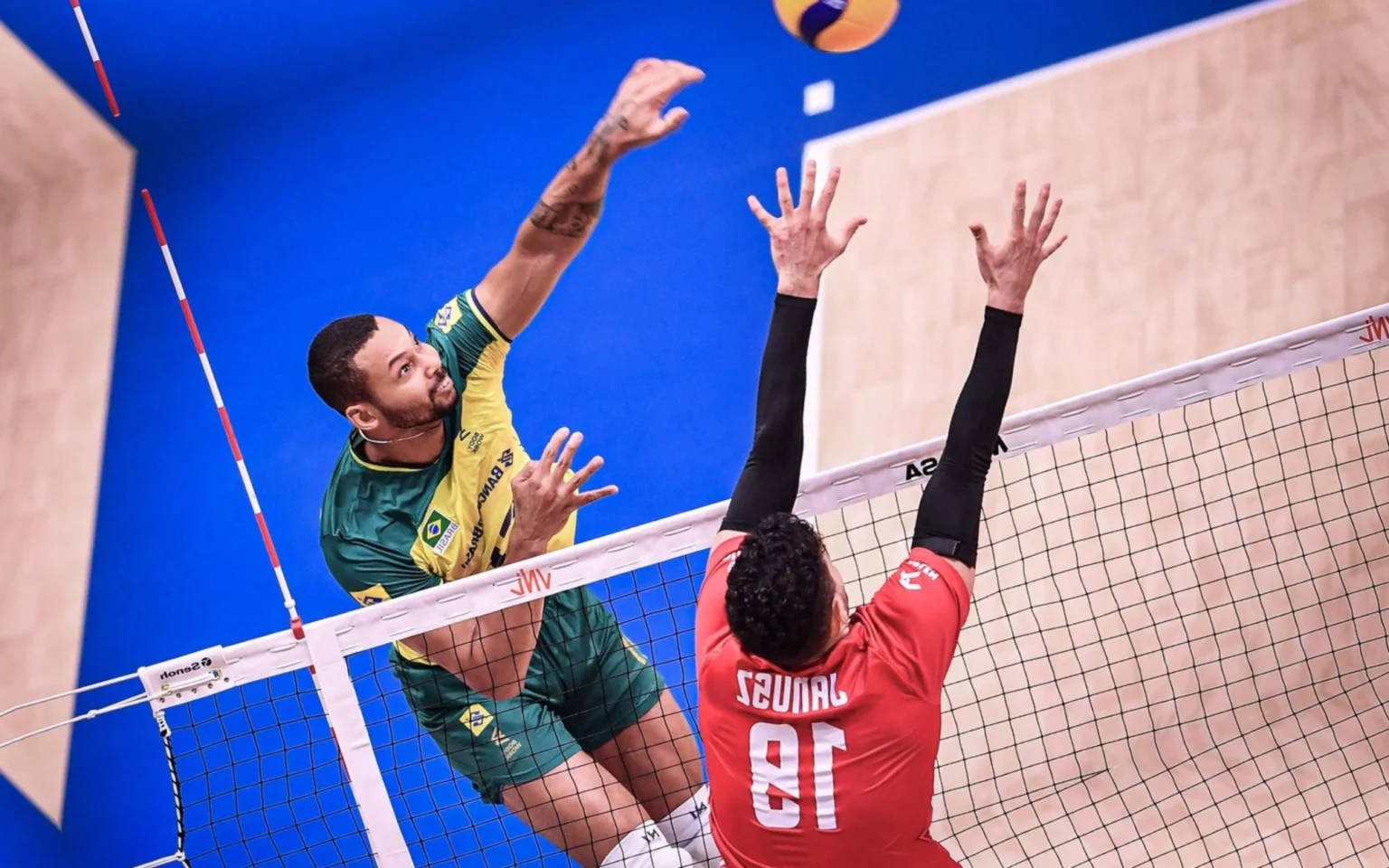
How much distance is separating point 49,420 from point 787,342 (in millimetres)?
4120

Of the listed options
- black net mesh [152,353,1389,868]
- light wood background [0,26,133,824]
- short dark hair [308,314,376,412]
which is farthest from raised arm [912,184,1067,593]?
light wood background [0,26,133,824]

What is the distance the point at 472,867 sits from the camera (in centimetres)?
586

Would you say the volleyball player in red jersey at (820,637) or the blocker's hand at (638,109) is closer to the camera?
the volleyball player in red jersey at (820,637)

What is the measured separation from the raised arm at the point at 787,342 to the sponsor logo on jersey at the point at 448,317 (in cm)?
193

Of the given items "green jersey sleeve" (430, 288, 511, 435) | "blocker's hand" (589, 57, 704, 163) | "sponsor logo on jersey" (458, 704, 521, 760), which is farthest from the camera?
"green jersey sleeve" (430, 288, 511, 435)

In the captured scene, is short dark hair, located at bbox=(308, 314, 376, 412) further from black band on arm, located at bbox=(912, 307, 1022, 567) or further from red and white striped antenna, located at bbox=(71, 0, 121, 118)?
black band on arm, located at bbox=(912, 307, 1022, 567)

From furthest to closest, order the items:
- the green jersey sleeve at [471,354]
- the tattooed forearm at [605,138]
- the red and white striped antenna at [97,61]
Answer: the red and white striped antenna at [97,61] < the green jersey sleeve at [471,354] < the tattooed forearm at [605,138]

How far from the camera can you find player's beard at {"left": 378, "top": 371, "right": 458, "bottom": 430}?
466 cm

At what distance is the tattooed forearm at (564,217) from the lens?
15.6ft

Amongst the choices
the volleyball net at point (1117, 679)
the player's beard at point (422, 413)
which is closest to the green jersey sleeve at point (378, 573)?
the player's beard at point (422, 413)

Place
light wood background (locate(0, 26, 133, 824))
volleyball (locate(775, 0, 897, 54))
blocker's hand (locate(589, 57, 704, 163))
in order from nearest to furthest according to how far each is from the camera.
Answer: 1. blocker's hand (locate(589, 57, 704, 163))
2. volleyball (locate(775, 0, 897, 54))
3. light wood background (locate(0, 26, 133, 824))

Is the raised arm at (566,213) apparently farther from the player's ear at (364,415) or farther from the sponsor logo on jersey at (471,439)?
the player's ear at (364,415)

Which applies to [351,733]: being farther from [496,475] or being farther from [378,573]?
[496,475]

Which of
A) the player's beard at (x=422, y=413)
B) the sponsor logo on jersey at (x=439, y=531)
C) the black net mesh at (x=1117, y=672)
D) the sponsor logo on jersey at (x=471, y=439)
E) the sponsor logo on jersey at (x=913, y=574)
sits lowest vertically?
the black net mesh at (x=1117, y=672)
